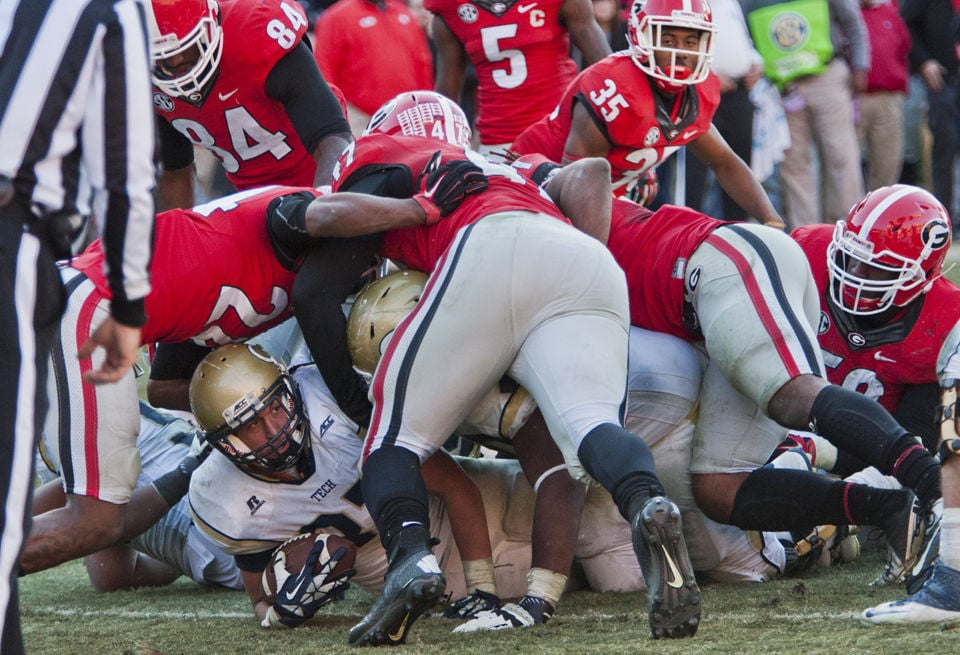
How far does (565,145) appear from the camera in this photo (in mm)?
4656

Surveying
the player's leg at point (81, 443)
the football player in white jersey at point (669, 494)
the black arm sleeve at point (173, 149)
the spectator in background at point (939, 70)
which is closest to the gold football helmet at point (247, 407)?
the player's leg at point (81, 443)

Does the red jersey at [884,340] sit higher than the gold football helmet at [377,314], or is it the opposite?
the gold football helmet at [377,314]

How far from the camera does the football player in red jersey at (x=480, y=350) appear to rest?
300 cm

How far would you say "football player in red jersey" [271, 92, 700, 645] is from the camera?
3002 millimetres

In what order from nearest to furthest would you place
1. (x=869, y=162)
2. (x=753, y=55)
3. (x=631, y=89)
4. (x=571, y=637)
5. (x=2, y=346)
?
(x=2, y=346), (x=571, y=637), (x=631, y=89), (x=753, y=55), (x=869, y=162)

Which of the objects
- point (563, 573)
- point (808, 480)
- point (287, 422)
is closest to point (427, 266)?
point (287, 422)

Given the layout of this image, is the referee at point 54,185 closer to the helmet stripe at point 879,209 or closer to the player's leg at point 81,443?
the player's leg at point 81,443

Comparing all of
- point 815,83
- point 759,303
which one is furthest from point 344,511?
point 815,83

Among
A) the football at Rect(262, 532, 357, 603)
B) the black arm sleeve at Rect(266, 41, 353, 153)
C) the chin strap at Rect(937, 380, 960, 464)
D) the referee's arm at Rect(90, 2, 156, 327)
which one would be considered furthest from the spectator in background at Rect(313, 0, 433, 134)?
the referee's arm at Rect(90, 2, 156, 327)

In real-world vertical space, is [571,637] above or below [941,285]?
below

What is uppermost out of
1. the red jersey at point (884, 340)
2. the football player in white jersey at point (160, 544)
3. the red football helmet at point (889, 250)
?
the red football helmet at point (889, 250)

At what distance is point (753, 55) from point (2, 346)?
5.32m

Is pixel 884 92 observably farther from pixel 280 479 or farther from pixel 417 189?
pixel 280 479

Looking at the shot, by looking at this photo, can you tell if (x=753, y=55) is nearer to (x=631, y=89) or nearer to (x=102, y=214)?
(x=631, y=89)
